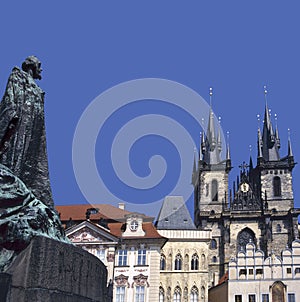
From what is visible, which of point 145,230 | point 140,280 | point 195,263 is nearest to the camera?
point 140,280

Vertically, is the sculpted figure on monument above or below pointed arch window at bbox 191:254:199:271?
below

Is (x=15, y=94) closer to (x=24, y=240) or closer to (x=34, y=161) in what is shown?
(x=34, y=161)

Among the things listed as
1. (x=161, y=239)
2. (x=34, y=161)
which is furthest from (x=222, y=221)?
(x=34, y=161)

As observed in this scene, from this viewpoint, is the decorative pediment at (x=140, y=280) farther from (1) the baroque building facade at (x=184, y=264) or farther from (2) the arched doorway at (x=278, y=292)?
(2) the arched doorway at (x=278, y=292)

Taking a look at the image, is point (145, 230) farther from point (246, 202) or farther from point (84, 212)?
point (246, 202)

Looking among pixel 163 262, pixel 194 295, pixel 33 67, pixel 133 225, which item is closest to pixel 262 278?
pixel 194 295

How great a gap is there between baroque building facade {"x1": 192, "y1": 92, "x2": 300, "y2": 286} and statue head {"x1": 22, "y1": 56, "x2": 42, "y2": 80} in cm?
4704

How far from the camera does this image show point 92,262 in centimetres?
577

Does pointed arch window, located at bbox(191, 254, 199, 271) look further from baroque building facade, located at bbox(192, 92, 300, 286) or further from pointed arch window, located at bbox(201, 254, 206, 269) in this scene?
baroque building facade, located at bbox(192, 92, 300, 286)

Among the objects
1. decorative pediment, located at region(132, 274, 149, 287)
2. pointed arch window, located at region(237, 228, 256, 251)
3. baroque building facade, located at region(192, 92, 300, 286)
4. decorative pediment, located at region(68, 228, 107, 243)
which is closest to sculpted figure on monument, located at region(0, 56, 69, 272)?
decorative pediment, located at region(68, 228, 107, 243)

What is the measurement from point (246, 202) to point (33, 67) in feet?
179

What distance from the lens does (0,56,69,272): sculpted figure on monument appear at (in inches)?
199

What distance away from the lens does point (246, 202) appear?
195 feet

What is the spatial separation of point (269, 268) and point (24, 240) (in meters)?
30.8
